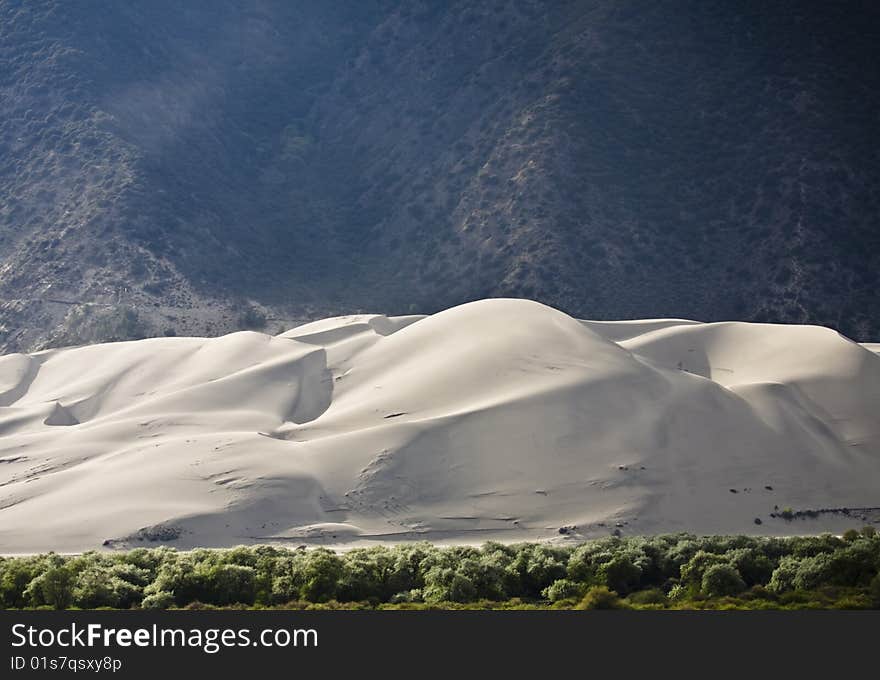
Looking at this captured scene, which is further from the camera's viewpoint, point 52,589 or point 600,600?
point 52,589

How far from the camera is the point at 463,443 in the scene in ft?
103

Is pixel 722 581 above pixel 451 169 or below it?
below

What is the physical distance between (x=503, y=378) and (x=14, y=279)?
3755cm

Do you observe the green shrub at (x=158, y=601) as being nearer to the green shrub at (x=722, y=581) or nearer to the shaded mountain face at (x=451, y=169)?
the green shrub at (x=722, y=581)

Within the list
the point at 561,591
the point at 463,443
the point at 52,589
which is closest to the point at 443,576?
the point at 561,591

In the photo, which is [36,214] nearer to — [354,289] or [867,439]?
[354,289]

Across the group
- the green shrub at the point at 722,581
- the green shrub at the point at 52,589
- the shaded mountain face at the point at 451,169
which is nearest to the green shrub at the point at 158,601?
the green shrub at the point at 52,589

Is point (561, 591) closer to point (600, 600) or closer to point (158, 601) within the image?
point (600, 600)

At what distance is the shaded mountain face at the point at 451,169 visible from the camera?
62406 mm

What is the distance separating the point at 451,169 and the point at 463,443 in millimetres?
44225

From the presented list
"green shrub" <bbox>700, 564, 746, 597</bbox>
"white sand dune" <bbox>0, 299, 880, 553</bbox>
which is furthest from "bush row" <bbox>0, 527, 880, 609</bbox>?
"white sand dune" <bbox>0, 299, 880, 553</bbox>

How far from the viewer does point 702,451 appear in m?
31.8

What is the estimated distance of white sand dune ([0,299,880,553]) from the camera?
2881cm

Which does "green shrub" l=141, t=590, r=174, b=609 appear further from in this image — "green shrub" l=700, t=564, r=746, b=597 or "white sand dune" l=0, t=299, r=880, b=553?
"green shrub" l=700, t=564, r=746, b=597
